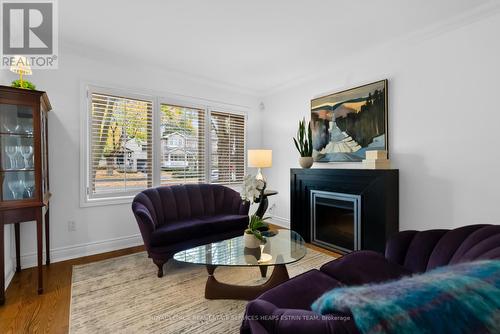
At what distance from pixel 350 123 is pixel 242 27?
189 centimetres

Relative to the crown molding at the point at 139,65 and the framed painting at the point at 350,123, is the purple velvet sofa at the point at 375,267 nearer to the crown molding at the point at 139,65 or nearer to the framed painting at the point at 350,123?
the framed painting at the point at 350,123

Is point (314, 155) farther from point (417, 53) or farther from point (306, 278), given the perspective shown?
point (306, 278)

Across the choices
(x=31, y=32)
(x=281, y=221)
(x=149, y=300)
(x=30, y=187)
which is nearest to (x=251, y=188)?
(x=149, y=300)

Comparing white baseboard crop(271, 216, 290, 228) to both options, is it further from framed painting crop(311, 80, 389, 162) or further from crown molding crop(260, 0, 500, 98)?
crown molding crop(260, 0, 500, 98)

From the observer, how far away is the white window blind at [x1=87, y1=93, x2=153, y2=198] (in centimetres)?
326

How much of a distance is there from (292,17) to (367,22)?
2.63 feet

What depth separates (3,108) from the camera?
7.15 feet

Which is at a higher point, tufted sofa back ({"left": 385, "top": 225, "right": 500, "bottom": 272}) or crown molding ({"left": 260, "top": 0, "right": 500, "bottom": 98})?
crown molding ({"left": 260, "top": 0, "right": 500, "bottom": 98})

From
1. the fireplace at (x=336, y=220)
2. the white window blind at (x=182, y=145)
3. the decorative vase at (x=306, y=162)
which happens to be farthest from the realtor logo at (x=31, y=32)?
the fireplace at (x=336, y=220)

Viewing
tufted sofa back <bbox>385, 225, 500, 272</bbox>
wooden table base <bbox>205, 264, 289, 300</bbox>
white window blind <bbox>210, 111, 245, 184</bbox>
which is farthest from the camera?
white window blind <bbox>210, 111, 245, 184</bbox>

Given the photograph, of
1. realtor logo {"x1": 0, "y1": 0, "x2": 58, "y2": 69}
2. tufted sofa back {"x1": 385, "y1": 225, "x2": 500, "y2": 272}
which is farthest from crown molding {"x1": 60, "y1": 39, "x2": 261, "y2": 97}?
tufted sofa back {"x1": 385, "y1": 225, "x2": 500, "y2": 272}

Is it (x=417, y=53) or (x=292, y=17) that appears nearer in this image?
(x=292, y=17)

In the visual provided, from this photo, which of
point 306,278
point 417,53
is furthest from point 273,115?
point 306,278

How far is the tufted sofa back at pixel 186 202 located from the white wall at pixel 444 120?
2144 millimetres
